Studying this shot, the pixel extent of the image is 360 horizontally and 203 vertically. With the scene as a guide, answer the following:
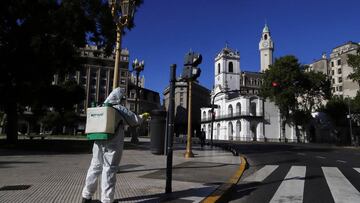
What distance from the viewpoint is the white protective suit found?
4.79 metres

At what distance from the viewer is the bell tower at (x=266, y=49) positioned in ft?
317

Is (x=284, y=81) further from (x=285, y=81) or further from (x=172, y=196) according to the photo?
(x=172, y=196)

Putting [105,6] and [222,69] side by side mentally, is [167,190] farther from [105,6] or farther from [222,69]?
[222,69]

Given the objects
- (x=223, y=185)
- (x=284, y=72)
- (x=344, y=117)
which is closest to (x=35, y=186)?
(x=223, y=185)

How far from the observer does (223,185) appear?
7.42 metres

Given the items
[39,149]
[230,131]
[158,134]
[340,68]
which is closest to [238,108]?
[230,131]

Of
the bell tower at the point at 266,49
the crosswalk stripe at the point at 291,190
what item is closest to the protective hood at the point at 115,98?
the crosswalk stripe at the point at 291,190

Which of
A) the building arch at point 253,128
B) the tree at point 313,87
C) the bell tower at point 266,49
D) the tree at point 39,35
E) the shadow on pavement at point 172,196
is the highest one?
the bell tower at point 266,49

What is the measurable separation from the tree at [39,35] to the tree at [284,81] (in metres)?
44.8

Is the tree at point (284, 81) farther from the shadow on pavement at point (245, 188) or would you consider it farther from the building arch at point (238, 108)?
the shadow on pavement at point (245, 188)

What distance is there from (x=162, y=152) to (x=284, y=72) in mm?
48270

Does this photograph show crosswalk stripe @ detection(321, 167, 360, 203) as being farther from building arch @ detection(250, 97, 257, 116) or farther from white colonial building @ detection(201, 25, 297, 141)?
building arch @ detection(250, 97, 257, 116)

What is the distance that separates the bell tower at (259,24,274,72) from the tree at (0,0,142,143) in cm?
8223

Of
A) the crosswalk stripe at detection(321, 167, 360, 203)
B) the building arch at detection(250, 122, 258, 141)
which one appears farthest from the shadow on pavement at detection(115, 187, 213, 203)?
the building arch at detection(250, 122, 258, 141)
